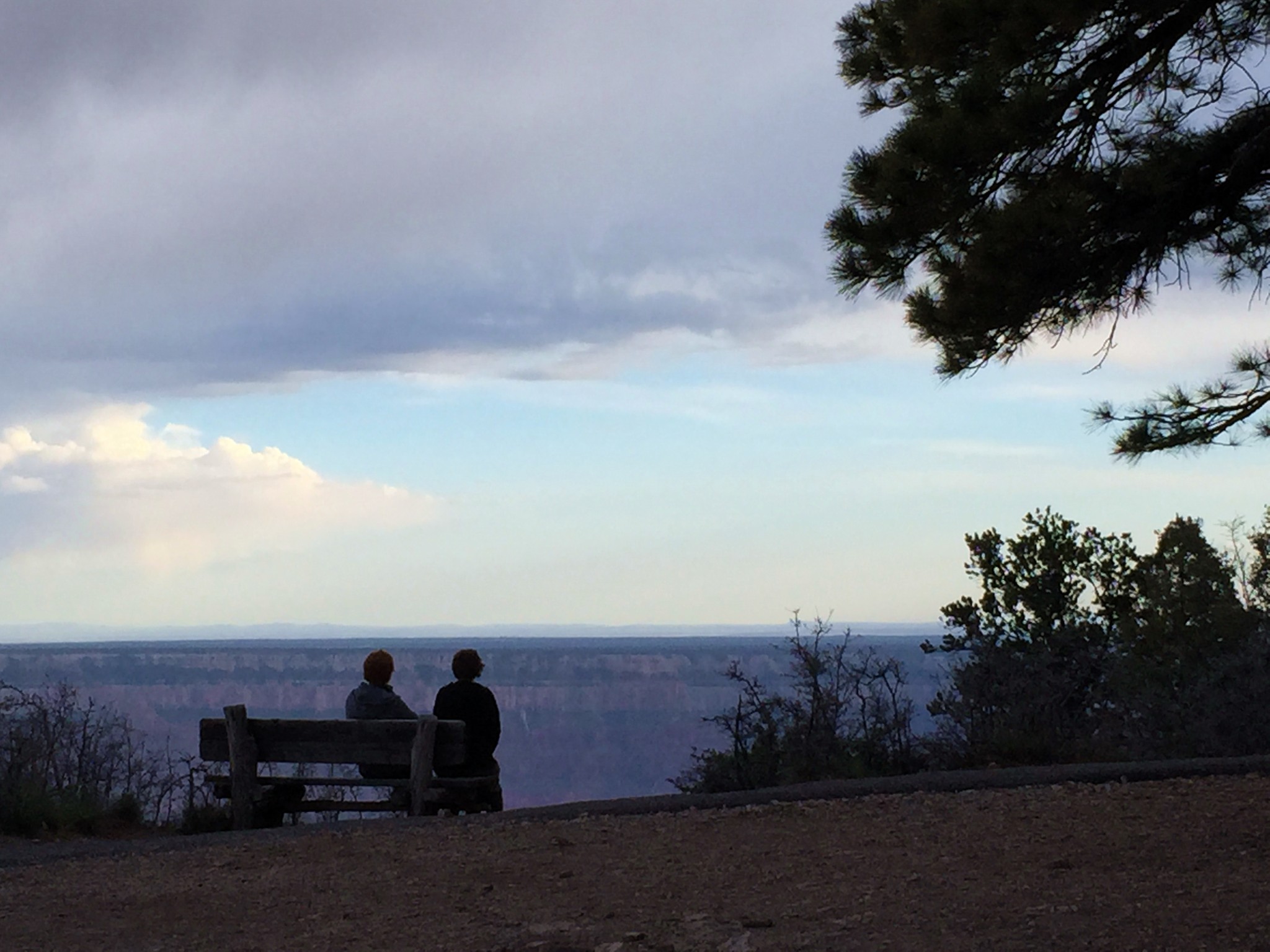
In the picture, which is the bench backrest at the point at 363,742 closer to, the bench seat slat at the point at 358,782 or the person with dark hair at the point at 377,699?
the bench seat slat at the point at 358,782

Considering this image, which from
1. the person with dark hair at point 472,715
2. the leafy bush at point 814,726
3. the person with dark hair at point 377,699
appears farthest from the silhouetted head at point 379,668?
the leafy bush at point 814,726

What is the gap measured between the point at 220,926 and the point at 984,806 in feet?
15.5

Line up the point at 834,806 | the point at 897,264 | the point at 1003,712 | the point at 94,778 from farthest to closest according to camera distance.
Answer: the point at 1003,712 < the point at 94,778 < the point at 834,806 < the point at 897,264

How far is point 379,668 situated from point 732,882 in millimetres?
4482

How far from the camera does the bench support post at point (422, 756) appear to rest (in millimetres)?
10156

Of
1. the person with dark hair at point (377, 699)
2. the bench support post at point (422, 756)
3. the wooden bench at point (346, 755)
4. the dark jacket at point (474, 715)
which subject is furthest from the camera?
the person with dark hair at point (377, 699)

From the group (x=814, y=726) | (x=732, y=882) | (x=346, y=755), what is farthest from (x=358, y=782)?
(x=814, y=726)

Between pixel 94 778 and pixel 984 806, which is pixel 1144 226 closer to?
pixel 984 806

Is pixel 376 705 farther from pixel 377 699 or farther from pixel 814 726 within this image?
pixel 814 726

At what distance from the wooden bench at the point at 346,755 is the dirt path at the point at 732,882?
0.61 meters

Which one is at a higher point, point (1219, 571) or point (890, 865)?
point (1219, 571)

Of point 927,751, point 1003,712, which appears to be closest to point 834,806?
point 927,751

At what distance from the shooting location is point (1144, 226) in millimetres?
8219

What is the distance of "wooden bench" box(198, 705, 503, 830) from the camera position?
10.3 metres
